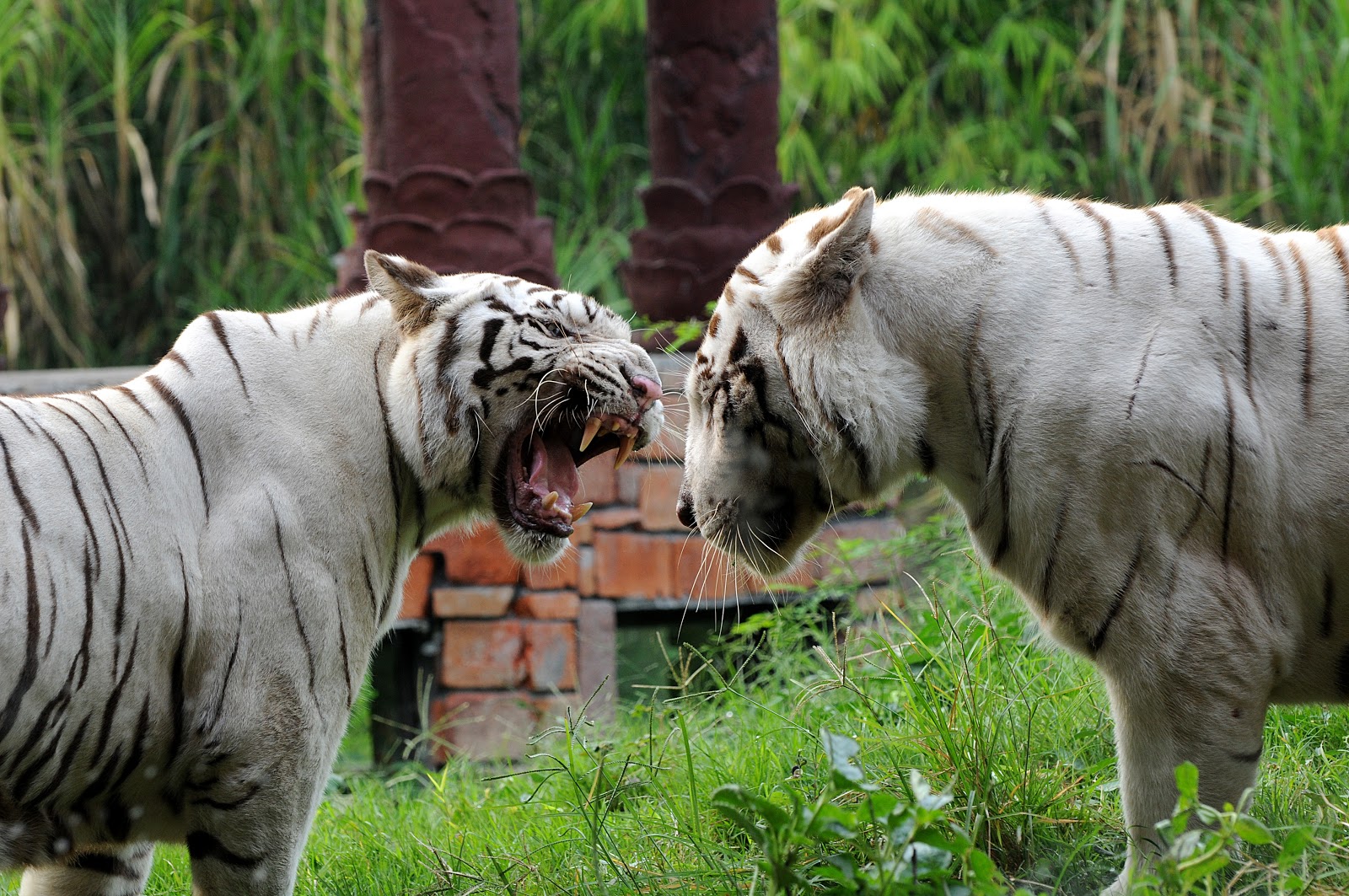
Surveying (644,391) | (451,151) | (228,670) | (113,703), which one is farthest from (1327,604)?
(451,151)

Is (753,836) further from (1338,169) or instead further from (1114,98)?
(1114,98)

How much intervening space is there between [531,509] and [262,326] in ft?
2.14

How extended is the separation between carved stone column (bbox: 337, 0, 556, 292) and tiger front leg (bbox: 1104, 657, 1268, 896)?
9.63ft

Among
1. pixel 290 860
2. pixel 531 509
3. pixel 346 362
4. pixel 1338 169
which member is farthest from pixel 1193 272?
pixel 1338 169

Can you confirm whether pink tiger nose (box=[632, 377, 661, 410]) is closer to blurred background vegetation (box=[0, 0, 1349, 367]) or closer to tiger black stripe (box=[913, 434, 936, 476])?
tiger black stripe (box=[913, 434, 936, 476])

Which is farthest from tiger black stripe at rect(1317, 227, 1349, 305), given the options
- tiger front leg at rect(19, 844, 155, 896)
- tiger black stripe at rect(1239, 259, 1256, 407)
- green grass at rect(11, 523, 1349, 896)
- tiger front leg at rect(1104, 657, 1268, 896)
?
tiger front leg at rect(19, 844, 155, 896)

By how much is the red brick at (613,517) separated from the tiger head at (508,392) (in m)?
1.68

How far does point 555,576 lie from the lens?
4457 millimetres

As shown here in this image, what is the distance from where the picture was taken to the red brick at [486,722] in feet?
14.4

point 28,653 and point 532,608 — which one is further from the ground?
point 28,653

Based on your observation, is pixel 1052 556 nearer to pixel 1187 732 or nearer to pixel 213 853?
pixel 1187 732

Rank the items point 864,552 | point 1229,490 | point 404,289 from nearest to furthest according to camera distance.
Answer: point 1229,490
point 404,289
point 864,552

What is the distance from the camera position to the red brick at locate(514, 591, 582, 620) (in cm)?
446

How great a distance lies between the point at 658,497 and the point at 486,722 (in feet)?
3.14
